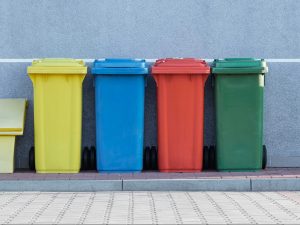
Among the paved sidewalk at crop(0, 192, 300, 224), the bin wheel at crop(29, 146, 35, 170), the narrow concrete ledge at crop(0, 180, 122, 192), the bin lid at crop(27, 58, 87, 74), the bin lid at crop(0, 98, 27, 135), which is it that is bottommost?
the paved sidewalk at crop(0, 192, 300, 224)

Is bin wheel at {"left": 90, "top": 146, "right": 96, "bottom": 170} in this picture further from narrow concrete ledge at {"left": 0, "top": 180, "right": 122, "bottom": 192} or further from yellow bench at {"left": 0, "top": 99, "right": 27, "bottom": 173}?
narrow concrete ledge at {"left": 0, "top": 180, "right": 122, "bottom": 192}

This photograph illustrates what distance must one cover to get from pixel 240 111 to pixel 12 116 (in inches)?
114

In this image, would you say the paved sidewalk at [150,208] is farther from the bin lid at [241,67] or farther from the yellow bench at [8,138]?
the bin lid at [241,67]

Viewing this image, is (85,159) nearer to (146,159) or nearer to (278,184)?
(146,159)

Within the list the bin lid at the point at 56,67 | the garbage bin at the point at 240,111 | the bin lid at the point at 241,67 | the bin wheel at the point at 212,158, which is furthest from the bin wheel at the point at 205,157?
the bin lid at the point at 56,67

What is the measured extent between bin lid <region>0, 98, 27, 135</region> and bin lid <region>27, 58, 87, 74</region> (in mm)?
651

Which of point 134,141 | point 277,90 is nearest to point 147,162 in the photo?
point 134,141

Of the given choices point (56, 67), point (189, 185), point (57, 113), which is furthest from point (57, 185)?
point (56, 67)

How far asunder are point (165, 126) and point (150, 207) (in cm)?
259

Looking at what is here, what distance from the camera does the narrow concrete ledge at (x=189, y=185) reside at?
1098 centimetres

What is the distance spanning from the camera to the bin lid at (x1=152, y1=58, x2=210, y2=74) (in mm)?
11922

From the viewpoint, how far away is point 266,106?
1282cm

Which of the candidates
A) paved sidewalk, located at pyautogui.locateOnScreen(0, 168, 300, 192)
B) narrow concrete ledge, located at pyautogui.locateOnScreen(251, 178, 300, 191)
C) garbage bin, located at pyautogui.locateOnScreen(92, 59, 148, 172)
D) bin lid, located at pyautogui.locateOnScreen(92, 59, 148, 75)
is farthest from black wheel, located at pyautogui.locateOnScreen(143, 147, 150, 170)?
narrow concrete ledge, located at pyautogui.locateOnScreen(251, 178, 300, 191)

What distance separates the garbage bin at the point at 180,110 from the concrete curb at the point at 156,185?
3.47 feet
